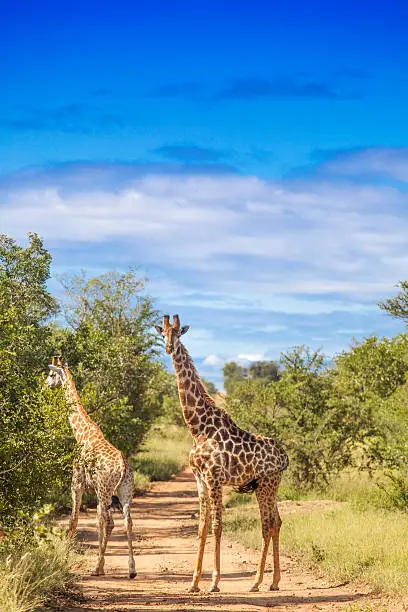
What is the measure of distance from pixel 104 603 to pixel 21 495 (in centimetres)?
203

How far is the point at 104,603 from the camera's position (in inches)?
412

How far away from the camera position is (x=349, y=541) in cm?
1320

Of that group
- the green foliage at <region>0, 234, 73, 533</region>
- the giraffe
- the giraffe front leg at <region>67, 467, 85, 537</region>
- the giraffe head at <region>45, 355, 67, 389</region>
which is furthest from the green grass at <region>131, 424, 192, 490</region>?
the green foliage at <region>0, 234, 73, 533</region>

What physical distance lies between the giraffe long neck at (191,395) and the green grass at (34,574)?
8.81 feet

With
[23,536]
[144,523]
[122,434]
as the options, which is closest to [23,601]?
[23,536]

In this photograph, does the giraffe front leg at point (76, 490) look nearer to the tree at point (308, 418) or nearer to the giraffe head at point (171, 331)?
the giraffe head at point (171, 331)

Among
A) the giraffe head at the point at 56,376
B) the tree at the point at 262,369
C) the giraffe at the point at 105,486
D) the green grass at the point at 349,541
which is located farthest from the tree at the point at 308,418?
the tree at the point at 262,369

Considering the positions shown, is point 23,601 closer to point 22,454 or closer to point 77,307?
point 22,454

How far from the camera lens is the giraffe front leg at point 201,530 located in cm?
1143

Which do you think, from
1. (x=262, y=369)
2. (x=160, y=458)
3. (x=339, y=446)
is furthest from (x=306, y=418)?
(x=262, y=369)

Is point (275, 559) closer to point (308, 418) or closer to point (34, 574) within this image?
point (34, 574)

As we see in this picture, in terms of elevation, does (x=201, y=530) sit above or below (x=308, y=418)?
below

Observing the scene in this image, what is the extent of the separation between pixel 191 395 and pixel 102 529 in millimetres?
2750

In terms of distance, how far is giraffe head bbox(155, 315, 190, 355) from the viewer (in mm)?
11984
